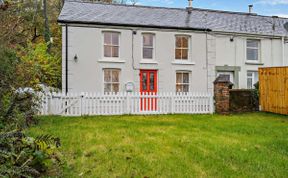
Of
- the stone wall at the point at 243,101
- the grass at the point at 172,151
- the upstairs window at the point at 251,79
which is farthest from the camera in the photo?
the upstairs window at the point at 251,79

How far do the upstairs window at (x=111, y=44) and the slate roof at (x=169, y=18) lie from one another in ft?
2.48

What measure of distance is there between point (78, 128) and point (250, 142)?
16.8 ft

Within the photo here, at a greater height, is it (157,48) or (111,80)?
(157,48)

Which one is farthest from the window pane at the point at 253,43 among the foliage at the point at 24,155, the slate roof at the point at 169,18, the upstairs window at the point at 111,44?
the foliage at the point at 24,155

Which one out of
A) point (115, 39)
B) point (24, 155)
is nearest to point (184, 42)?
point (115, 39)

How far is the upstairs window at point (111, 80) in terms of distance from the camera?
16453mm

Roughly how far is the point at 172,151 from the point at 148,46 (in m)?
11.7

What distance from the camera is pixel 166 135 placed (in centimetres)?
802

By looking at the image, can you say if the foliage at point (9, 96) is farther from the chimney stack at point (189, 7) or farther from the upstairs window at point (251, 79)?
the upstairs window at point (251, 79)

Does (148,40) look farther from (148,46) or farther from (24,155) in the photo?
(24,155)

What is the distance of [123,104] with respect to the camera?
13.3 m

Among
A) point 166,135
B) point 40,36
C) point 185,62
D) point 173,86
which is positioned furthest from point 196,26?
point 40,36

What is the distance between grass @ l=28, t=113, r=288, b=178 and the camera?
5.18 metres

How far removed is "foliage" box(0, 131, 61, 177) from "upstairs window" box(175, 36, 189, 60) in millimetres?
13611
